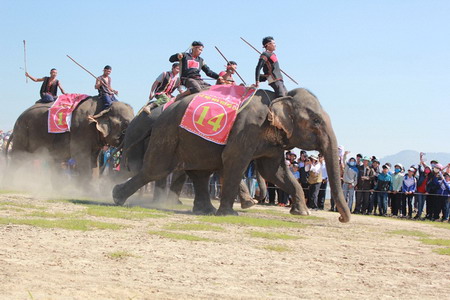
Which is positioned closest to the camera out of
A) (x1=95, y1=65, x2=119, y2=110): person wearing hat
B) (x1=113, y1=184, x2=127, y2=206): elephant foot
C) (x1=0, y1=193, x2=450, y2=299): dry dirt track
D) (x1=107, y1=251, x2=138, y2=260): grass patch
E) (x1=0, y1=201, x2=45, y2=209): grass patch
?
(x1=0, y1=193, x2=450, y2=299): dry dirt track

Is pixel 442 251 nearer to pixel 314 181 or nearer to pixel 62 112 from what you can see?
pixel 314 181

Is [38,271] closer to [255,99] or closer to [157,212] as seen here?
[157,212]

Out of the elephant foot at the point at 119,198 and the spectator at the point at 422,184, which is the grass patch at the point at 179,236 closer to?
the elephant foot at the point at 119,198

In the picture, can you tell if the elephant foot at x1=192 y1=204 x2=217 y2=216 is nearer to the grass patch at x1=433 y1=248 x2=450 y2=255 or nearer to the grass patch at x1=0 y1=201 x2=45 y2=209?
the grass patch at x1=0 y1=201 x2=45 y2=209

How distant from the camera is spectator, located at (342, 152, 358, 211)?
25062mm

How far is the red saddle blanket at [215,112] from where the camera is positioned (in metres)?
16.4

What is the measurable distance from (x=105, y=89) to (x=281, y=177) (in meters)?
8.29

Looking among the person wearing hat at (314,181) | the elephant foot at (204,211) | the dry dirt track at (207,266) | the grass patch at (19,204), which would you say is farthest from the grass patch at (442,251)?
the person wearing hat at (314,181)

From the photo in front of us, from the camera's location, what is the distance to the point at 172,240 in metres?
11.0

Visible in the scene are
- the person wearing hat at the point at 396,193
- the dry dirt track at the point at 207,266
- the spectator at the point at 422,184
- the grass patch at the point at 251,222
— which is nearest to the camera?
the dry dirt track at the point at 207,266

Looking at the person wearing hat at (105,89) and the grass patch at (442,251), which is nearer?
the grass patch at (442,251)

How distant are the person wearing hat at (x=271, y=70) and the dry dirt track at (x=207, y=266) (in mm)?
5032

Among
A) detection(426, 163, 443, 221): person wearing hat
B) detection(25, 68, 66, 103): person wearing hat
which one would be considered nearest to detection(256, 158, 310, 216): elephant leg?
detection(426, 163, 443, 221): person wearing hat

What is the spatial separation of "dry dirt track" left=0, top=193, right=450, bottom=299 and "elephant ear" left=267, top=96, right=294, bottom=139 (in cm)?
371
